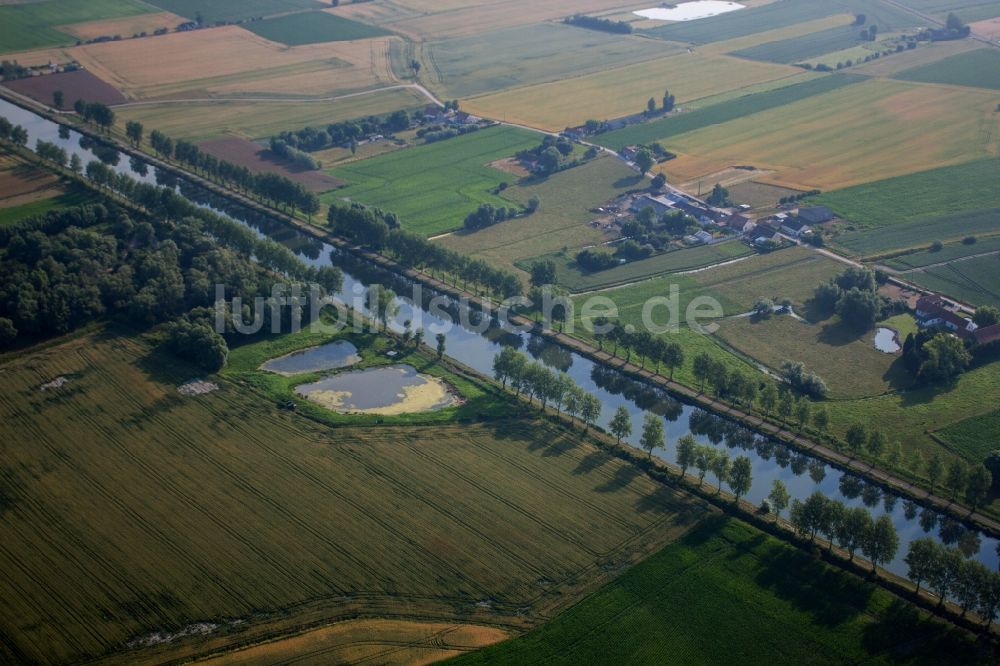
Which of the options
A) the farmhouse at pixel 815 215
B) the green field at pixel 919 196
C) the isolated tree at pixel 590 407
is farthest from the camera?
the green field at pixel 919 196

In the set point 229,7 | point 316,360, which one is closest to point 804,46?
point 229,7

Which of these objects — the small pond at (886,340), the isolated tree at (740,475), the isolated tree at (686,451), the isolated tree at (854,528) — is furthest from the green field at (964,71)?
the isolated tree at (854,528)

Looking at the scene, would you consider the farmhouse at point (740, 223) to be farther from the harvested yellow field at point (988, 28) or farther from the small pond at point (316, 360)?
the harvested yellow field at point (988, 28)

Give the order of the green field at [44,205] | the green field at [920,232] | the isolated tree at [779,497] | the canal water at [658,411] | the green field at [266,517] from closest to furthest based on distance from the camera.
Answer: the green field at [266,517] → the isolated tree at [779,497] → the canal water at [658,411] → the green field at [920,232] → the green field at [44,205]

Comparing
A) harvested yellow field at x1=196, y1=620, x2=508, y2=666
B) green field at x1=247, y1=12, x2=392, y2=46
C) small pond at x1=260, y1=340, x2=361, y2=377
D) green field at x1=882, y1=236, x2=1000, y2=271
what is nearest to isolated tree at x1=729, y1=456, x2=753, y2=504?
harvested yellow field at x1=196, y1=620, x2=508, y2=666

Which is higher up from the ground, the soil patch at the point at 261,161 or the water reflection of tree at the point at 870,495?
the soil patch at the point at 261,161

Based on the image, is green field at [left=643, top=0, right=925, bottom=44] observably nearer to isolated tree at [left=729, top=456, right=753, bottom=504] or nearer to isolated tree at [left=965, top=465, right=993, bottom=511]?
isolated tree at [left=965, top=465, right=993, bottom=511]

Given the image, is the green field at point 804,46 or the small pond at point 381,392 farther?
the green field at point 804,46
